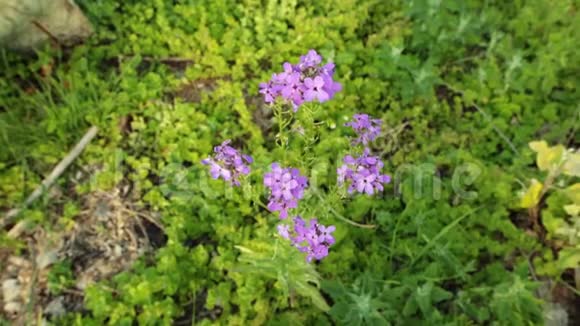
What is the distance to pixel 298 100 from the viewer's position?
180 cm

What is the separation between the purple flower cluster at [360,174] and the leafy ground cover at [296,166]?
0.86ft

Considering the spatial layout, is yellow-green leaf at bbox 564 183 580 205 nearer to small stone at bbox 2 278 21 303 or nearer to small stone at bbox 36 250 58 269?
small stone at bbox 36 250 58 269

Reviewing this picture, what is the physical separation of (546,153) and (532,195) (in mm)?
236

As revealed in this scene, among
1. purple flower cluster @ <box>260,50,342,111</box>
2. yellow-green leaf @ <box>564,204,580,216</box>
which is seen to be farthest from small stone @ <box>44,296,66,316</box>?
yellow-green leaf @ <box>564,204,580,216</box>

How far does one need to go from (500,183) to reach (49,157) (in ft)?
8.43

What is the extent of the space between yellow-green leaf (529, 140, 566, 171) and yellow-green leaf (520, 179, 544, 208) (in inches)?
4.1

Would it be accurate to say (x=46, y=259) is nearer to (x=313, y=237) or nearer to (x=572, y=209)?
(x=313, y=237)

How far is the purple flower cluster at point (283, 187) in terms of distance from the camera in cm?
195

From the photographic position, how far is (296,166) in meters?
2.83

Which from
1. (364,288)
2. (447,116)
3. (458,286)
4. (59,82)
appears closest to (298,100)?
(364,288)

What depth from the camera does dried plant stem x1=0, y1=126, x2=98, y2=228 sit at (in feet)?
10.0

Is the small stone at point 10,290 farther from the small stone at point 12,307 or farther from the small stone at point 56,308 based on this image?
the small stone at point 56,308

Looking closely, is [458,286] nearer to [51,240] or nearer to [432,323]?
[432,323]

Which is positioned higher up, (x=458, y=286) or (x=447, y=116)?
(x=447, y=116)
